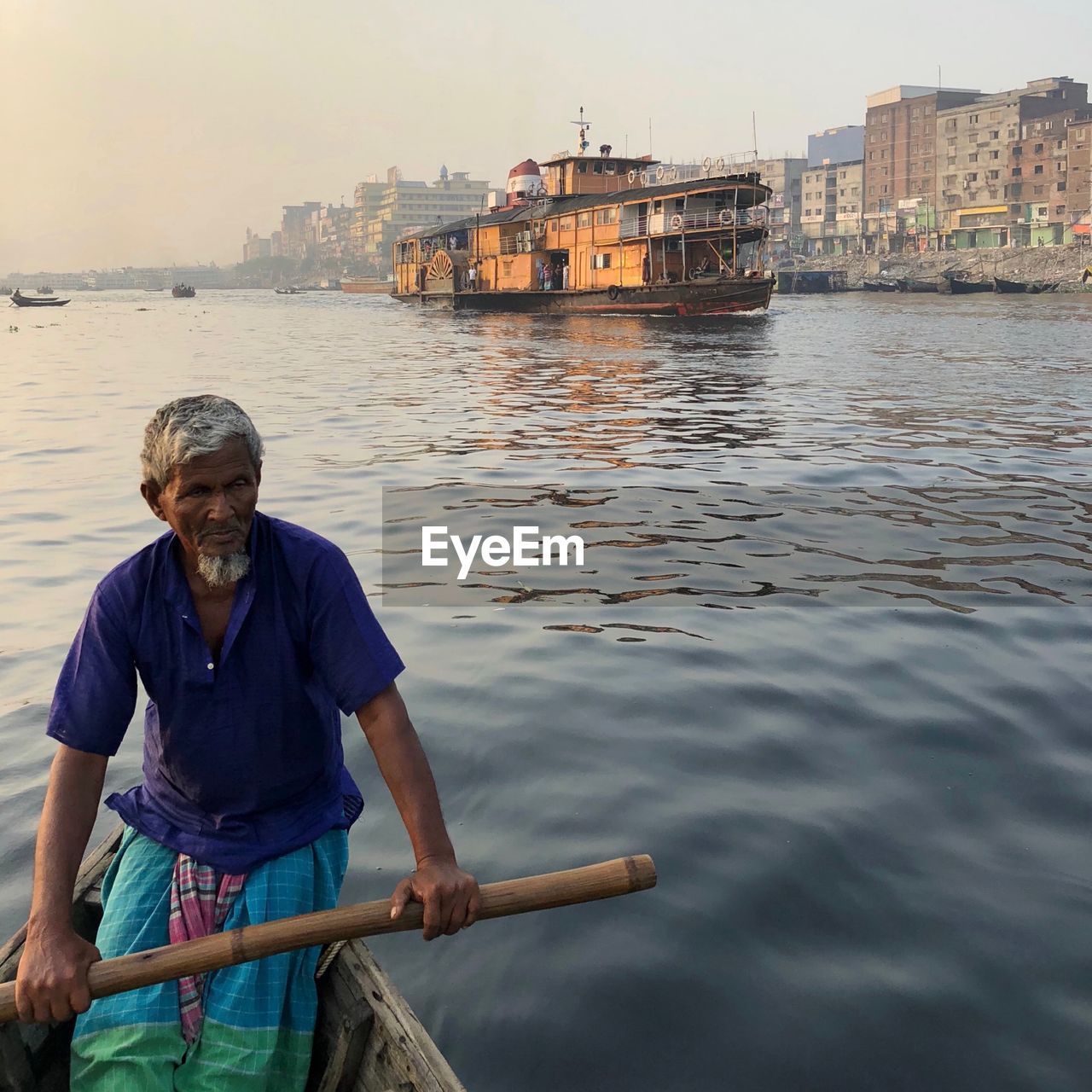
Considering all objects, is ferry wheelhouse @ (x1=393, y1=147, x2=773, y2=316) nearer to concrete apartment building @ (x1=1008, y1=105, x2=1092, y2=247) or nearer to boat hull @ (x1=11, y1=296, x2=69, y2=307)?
boat hull @ (x1=11, y1=296, x2=69, y2=307)

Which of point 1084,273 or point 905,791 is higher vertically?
point 1084,273

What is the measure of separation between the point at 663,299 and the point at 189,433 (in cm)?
3478

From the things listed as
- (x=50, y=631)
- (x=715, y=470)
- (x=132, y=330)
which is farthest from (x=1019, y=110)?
(x=50, y=631)

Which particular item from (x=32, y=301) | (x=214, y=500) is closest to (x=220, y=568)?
(x=214, y=500)

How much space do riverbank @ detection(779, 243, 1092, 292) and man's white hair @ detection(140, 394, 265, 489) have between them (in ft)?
212

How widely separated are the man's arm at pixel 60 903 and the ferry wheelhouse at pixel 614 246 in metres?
34.0

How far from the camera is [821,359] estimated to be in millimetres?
23297

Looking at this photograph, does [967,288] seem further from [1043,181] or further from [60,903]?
[60,903]

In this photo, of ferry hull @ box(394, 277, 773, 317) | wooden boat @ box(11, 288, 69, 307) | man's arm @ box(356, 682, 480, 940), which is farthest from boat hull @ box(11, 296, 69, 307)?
man's arm @ box(356, 682, 480, 940)

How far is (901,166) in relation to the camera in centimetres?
9088

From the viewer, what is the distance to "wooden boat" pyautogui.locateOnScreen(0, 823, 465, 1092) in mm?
2256

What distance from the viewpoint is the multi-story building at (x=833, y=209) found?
98812 millimetres

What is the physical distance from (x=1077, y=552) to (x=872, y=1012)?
5.28 meters

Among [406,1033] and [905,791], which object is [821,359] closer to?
[905,791]
